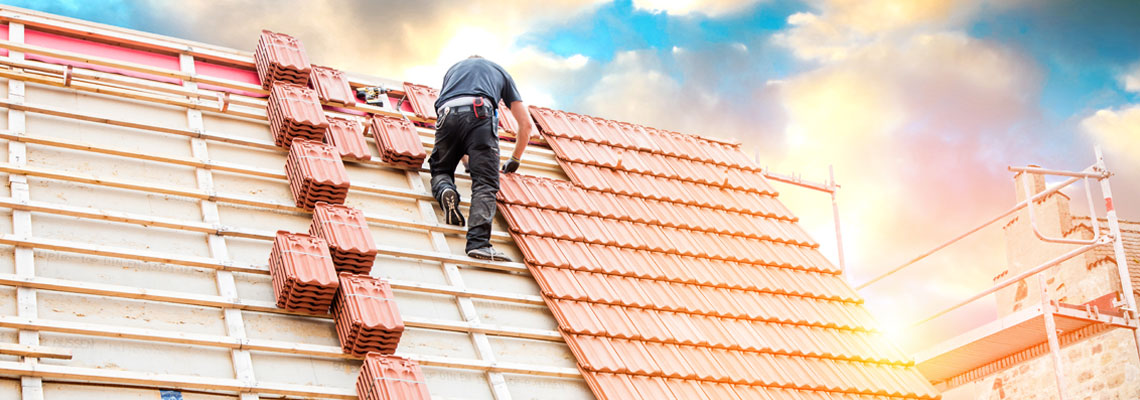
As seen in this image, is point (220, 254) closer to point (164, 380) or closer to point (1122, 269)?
point (164, 380)

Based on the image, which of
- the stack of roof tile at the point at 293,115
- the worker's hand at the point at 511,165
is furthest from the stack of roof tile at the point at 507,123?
the stack of roof tile at the point at 293,115

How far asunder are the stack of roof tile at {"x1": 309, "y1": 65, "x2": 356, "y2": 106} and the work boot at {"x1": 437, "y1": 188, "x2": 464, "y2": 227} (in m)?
1.28

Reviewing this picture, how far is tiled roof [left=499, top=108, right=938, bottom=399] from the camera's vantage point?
5.63 m

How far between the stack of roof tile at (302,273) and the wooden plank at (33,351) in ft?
3.29

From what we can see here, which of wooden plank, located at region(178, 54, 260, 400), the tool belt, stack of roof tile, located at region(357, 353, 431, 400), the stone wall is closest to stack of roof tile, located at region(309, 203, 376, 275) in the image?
wooden plank, located at region(178, 54, 260, 400)

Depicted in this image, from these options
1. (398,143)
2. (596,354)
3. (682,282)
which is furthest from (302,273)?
(682,282)

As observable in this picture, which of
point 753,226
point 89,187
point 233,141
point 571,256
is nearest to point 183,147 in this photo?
point 233,141

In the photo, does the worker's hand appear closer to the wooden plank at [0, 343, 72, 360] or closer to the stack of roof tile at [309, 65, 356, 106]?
the stack of roof tile at [309, 65, 356, 106]

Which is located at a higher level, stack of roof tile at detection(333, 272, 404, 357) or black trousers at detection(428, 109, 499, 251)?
black trousers at detection(428, 109, 499, 251)

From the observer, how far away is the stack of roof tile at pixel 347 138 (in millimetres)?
6242

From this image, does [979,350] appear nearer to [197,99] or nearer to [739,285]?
[739,285]

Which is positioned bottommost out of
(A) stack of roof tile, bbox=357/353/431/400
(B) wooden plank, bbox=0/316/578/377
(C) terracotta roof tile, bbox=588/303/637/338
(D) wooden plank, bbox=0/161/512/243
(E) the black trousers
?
(A) stack of roof tile, bbox=357/353/431/400

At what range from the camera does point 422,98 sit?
7.49 metres

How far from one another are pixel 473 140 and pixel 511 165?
57 centimetres
